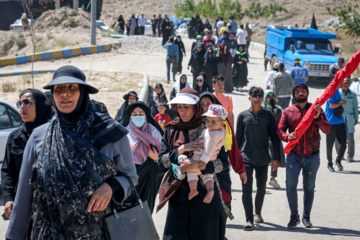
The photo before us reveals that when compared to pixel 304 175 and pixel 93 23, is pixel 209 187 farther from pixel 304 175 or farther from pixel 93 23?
pixel 93 23

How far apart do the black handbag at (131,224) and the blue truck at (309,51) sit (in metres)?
18.8

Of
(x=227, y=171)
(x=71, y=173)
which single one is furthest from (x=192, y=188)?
(x=71, y=173)

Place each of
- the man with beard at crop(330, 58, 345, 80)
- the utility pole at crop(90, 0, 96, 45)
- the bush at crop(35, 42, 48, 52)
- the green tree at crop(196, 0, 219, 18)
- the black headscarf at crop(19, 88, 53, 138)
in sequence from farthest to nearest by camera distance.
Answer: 1. the green tree at crop(196, 0, 219, 18)
2. the bush at crop(35, 42, 48, 52)
3. the utility pole at crop(90, 0, 96, 45)
4. the man with beard at crop(330, 58, 345, 80)
5. the black headscarf at crop(19, 88, 53, 138)

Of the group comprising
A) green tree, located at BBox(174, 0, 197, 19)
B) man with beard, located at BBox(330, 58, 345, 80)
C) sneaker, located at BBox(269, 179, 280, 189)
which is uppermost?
green tree, located at BBox(174, 0, 197, 19)

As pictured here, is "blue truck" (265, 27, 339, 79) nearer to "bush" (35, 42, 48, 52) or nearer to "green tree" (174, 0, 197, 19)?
"bush" (35, 42, 48, 52)

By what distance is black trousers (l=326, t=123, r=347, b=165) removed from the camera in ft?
33.7

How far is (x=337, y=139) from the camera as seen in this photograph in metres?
10.4

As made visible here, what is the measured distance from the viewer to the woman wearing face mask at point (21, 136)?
15.6ft

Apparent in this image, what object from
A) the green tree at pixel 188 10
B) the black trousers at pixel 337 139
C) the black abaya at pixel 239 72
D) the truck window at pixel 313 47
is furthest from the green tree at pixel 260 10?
the black trousers at pixel 337 139

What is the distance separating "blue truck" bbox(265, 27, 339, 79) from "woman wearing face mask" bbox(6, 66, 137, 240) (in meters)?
18.8

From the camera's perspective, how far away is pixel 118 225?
3.29 metres

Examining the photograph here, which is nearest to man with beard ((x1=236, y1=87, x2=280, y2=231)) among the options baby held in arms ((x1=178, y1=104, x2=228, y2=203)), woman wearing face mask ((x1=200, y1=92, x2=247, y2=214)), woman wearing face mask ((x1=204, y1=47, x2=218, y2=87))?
woman wearing face mask ((x1=200, y1=92, x2=247, y2=214))

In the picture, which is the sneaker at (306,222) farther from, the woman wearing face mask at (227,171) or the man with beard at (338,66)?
the man with beard at (338,66)

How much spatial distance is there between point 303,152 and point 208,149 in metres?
2.60
